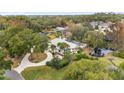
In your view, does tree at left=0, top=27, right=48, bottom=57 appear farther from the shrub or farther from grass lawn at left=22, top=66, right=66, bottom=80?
the shrub

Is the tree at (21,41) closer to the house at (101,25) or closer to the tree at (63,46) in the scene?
the tree at (63,46)

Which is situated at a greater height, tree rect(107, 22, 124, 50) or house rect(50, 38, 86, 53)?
tree rect(107, 22, 124, 50)

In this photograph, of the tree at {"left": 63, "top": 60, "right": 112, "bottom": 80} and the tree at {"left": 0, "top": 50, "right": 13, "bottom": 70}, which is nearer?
the tree at {"left": 63, "top": 60, "right": 112, "bottom": 80}

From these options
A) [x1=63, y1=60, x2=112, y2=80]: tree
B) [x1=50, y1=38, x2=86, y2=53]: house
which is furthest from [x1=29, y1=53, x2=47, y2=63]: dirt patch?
[x1=63, y1=60, x2=112, y2=80]: tree

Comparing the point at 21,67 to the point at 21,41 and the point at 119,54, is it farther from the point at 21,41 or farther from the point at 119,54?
the point at 119,54
